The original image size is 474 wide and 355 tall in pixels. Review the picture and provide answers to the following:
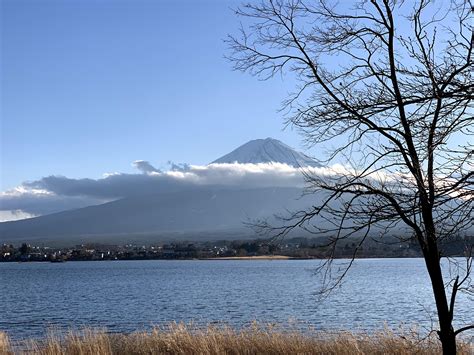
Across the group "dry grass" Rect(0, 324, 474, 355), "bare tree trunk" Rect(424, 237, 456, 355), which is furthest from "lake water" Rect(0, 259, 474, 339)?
"bare tree trunk" Rect(424, 237, 456, 355)

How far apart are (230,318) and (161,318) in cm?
409

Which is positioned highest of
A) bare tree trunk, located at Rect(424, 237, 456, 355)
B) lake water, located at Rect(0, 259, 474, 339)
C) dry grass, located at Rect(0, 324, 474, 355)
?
bare tree trunk, located at Rect(424, 237, 456, 355)

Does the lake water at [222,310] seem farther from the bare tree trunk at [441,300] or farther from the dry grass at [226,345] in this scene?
the bare tree trunk at [441,300]

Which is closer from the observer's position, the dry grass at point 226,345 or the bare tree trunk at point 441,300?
the bare tree trunk at point 441,300

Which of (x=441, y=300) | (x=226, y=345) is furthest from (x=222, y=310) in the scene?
(x=441, y=300)

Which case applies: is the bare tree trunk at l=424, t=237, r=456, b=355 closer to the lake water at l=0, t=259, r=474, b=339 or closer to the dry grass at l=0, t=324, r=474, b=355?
the dry grass at l=0, t=324, r=474, b=355

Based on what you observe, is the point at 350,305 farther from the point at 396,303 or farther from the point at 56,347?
the point at 56,347

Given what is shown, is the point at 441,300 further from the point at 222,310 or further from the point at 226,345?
the point at 222,310

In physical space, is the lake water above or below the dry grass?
below

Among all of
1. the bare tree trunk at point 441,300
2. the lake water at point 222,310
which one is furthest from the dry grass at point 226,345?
the lake water at point 222,310

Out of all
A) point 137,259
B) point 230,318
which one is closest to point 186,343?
point 230,318

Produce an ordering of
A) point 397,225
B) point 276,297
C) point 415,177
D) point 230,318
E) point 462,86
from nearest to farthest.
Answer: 1. point 462,86
2. point 415,177
3. point 397,225
4. point 230,318
5. point 276,297

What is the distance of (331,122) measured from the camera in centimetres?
757

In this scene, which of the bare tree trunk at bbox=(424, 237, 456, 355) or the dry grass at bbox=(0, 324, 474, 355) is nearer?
the bare tree trunk at bbox=(424, 237, 456, 355)
